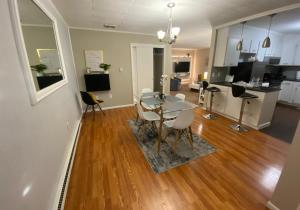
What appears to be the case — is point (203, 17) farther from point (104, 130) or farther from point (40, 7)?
point (104, 130)

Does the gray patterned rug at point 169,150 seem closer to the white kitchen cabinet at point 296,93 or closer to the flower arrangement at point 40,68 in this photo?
the flower arrangement at point 40,68

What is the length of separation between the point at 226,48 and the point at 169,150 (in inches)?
126

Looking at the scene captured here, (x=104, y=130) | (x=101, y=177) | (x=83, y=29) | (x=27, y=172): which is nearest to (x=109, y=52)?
(x=83, y=29)

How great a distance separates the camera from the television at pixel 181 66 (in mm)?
9164

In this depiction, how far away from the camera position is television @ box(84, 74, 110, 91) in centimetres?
407

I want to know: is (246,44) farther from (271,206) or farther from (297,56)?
(271,206)

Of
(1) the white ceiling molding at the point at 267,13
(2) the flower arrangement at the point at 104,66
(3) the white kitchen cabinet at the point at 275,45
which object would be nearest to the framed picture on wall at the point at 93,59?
(2) the flower arrangement at the point at 104,66

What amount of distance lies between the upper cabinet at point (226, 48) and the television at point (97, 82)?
11.2 ft

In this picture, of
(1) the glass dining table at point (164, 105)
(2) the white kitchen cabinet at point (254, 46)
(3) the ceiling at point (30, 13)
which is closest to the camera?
(3) the ceiling at point (30, 13)

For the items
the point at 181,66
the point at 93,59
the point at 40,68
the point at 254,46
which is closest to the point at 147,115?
the point at 40,68

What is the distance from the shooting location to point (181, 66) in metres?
9.30

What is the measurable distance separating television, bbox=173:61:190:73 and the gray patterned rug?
710 centimetres

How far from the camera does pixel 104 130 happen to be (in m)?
3.24

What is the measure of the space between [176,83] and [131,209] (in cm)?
715
